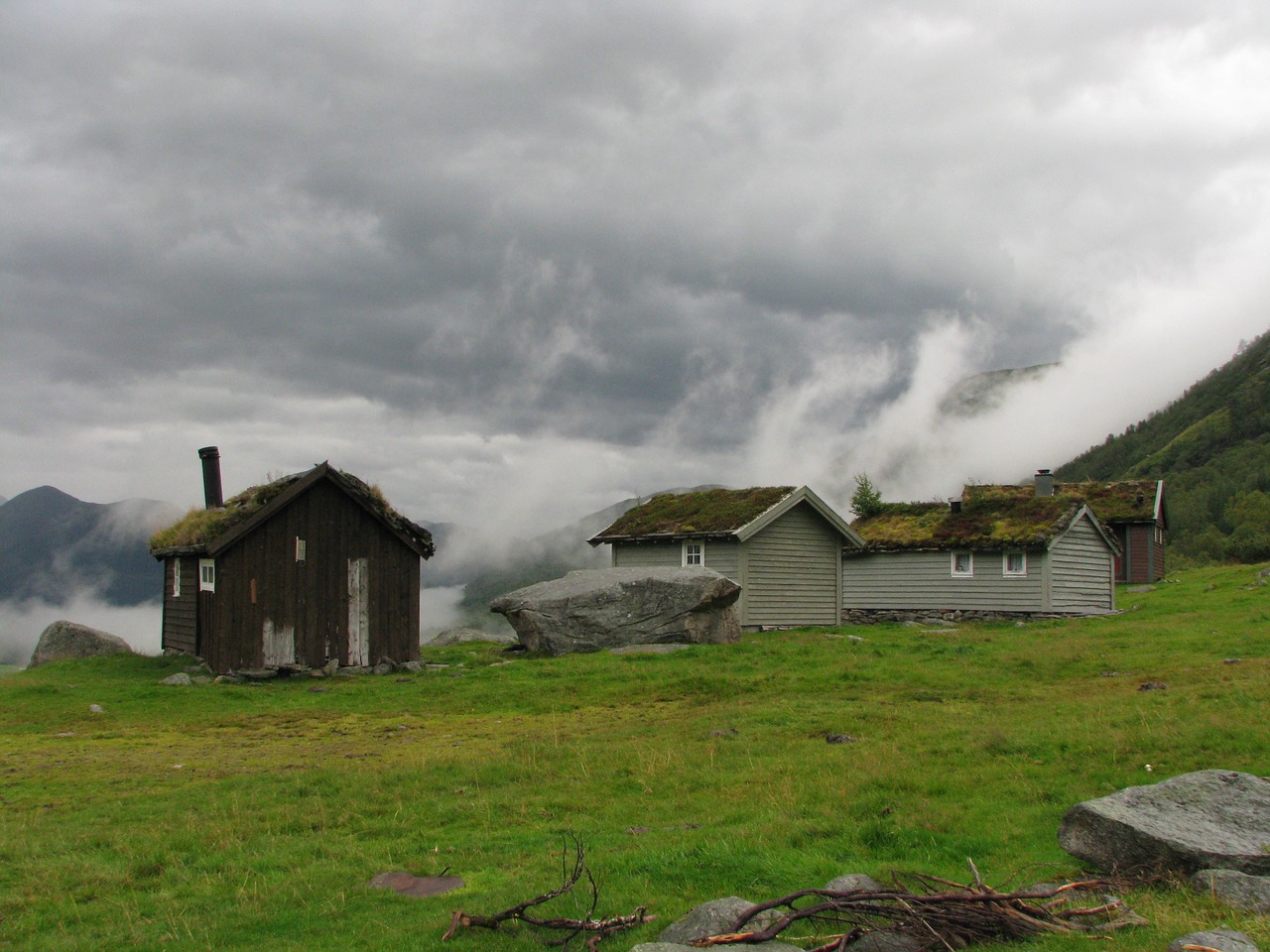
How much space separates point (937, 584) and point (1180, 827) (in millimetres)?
35422

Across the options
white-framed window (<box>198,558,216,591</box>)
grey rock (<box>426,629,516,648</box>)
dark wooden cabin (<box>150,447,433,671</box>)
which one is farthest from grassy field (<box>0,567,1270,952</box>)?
grey rock (<box>426,629,516,648</box>)

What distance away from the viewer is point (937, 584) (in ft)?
138

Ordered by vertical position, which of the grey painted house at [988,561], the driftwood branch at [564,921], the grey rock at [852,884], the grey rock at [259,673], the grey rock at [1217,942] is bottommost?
the grey rock at [259,673]

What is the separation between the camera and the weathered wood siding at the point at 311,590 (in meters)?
26.3

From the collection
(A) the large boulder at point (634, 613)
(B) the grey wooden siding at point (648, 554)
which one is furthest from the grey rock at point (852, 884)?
(B) the grey wooden siding at point (648, 554)

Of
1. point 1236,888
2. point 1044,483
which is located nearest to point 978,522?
point 1044,483

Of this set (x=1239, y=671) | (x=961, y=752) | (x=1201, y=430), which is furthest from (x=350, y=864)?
(x=1201, y=430)

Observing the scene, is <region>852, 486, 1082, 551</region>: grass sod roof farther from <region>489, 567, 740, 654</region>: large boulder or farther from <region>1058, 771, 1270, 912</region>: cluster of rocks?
<region>1058, 771, 1270, 912</region>: cluster of rocks

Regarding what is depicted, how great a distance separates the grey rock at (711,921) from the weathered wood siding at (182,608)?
2515 centimetres

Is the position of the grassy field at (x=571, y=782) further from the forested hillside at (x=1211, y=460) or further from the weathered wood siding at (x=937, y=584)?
the forested hillside at (x=1211, y=460)

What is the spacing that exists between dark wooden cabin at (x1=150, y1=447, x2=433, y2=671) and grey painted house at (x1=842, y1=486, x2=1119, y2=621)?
A: 22.4 m

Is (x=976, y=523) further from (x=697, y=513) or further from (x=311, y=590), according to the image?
(x=311, y=590)

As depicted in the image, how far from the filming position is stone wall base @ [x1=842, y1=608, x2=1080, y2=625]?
39625 millimetres

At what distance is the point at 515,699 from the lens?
21109mm
